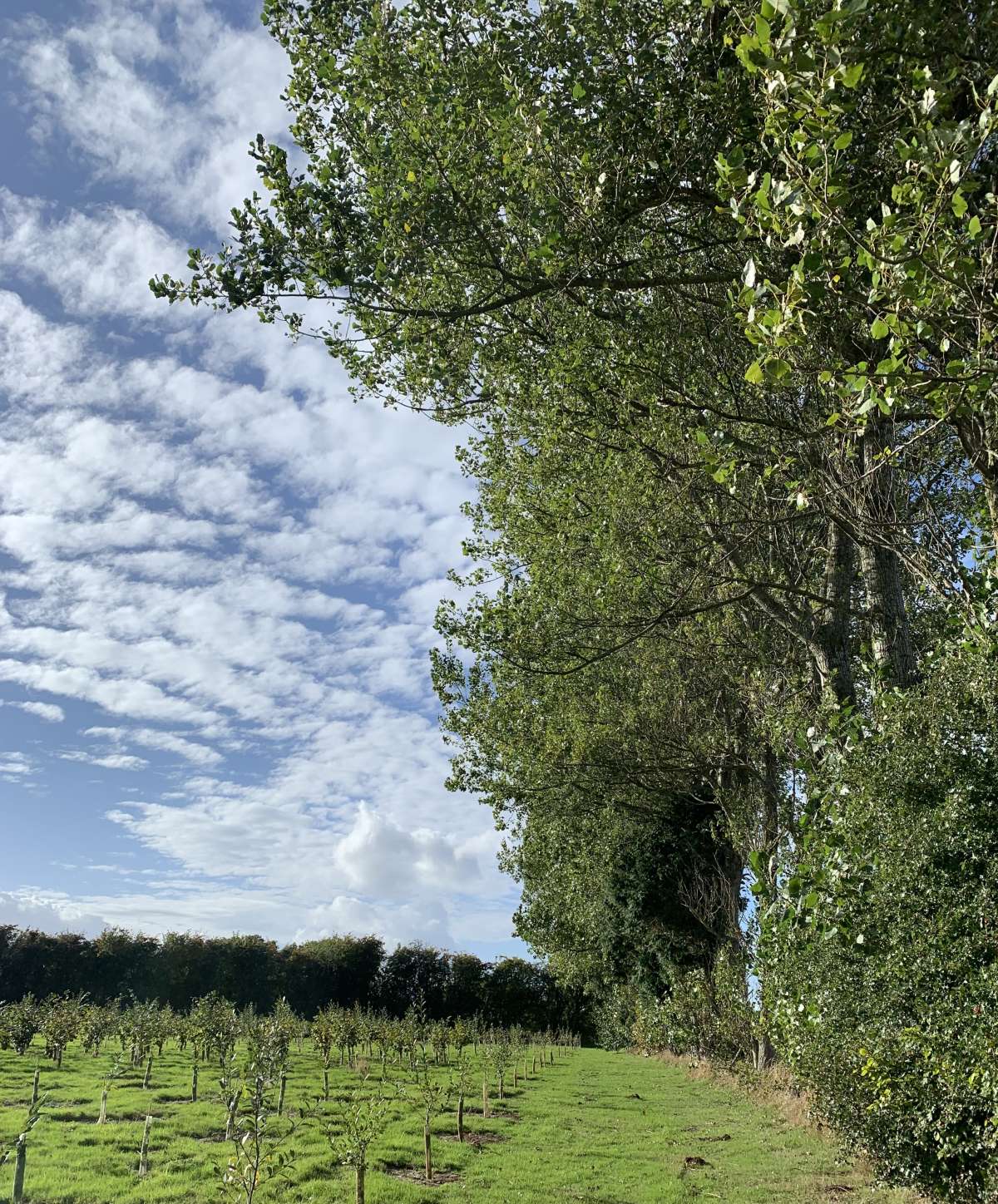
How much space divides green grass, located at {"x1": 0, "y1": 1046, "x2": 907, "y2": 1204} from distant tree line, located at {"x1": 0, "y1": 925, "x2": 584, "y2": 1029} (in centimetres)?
2798

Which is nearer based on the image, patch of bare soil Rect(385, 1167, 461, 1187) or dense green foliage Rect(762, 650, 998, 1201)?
dense green foliage Rect(762, 650, 998, 1201)

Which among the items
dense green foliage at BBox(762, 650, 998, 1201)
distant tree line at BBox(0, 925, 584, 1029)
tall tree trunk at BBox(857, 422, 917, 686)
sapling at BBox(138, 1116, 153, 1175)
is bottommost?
distant tree line at BBox(0, 925, 584, 1029)

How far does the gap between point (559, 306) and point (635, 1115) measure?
18.4m

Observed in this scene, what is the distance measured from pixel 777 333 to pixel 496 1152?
52.6 ft

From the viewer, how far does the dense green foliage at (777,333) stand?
529 centimetres

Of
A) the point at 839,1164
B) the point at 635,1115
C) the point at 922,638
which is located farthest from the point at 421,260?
the point at 635,1115

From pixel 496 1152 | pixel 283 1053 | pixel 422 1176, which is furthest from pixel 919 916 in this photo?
pixel 283 1053

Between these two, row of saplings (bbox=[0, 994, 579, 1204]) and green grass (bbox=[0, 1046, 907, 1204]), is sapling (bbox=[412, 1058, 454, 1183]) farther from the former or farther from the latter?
green grass (bbox=[0, 1046, 907, 1204])

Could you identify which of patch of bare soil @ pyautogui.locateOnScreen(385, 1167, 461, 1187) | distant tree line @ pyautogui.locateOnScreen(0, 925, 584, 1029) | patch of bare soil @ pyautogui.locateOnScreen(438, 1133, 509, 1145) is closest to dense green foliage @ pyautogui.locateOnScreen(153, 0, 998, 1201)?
patch of bare soil @ pyautogui.locateOnScreen(385, 1167, 461, 1187)

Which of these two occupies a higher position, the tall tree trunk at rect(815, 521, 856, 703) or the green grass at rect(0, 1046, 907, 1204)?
the tall tree trunk at rect(815, 521, 856, 703)

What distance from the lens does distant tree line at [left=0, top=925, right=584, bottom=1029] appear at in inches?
1907

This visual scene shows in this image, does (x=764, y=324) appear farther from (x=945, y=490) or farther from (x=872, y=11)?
(x=945, y=490)

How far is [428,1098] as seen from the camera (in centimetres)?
1623

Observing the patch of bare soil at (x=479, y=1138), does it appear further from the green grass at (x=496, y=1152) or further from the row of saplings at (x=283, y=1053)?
the green grass at (x=496, y=1152)
